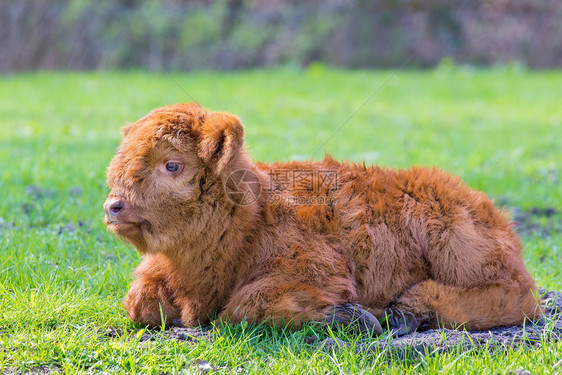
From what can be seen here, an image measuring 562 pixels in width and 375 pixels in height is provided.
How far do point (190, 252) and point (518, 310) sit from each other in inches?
77.7

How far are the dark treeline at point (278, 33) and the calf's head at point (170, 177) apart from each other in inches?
573

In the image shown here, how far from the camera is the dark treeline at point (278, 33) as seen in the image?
17.7 meters

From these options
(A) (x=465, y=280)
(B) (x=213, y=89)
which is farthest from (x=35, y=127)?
(A) (x=465, y=280)

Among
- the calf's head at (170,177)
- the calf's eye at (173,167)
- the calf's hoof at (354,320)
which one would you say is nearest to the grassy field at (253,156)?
the calf's hoof at (354,320)

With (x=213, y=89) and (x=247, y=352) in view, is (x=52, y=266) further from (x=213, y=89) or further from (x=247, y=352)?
(x=213, y=89)

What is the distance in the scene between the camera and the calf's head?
11.5 feet

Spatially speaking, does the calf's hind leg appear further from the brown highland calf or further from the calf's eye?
the calf's eye

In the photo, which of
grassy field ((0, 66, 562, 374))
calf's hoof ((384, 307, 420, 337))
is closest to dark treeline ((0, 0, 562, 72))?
grassy field ((0, 66, 562, 374))

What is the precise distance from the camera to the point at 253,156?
819 cm

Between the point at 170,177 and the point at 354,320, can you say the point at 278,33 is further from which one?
the point at 354,320

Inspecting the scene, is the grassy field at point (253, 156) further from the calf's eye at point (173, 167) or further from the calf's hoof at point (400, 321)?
the calf's eye at point (173, 167)

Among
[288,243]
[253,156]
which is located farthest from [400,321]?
[253,156]

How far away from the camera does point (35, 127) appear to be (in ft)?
32.0

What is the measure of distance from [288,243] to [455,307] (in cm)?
103
